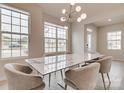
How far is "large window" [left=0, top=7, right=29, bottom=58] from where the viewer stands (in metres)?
3.55

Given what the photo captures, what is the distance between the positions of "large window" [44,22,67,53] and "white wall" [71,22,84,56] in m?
0.63

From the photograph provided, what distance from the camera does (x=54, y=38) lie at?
6074 millimetres

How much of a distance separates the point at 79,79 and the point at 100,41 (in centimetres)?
801

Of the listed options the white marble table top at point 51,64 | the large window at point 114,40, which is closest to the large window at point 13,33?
the white marble table top at point 51,64

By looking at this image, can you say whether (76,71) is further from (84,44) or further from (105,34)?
(105,34)

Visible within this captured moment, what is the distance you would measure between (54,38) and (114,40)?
16.6 feet

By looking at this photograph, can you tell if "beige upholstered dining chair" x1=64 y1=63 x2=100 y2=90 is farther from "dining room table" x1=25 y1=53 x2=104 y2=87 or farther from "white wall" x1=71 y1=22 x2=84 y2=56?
"white wall" x1=71 y1=22 x2=84 y2=56

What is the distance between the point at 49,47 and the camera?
225 inches

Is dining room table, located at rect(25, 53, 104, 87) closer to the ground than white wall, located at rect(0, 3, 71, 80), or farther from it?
closer to the ground

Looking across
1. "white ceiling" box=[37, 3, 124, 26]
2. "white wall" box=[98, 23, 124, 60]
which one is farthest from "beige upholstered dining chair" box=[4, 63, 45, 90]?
"white wall" box=[98, 23, 124, 60]

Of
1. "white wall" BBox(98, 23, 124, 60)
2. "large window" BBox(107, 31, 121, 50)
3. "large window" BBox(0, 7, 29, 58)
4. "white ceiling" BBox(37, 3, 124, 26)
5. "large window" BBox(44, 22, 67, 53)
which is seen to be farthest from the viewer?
"large window" BBox(107, 31, 121, 50)

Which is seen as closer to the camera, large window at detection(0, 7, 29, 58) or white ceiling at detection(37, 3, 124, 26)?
large window at detection(0, 7, 29, 58)

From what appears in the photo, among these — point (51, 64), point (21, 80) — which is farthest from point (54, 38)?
point (21, 80)

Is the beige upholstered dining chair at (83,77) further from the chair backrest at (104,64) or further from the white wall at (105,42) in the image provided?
the white wall at (105,42)
